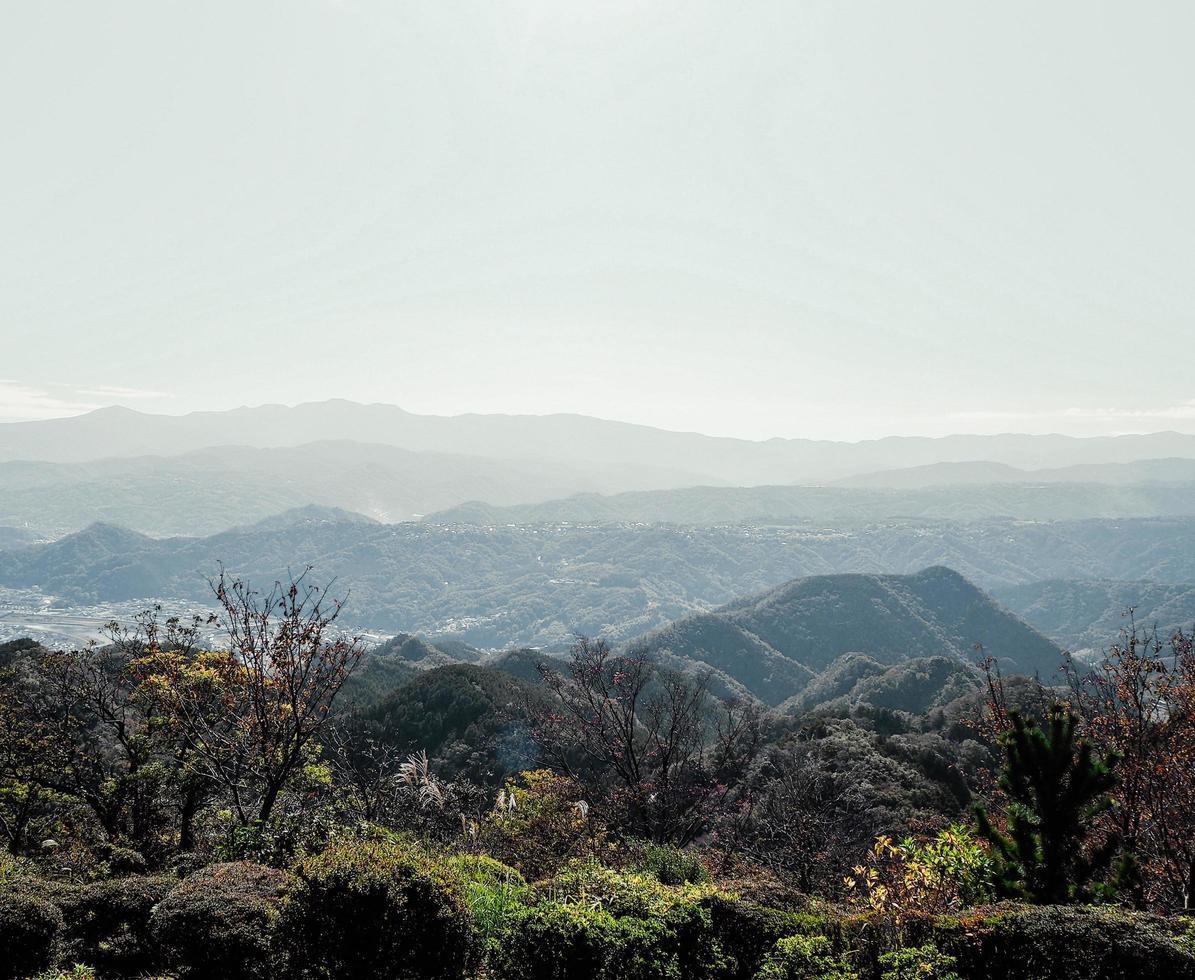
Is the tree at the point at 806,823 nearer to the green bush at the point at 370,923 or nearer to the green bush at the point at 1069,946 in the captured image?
the green bush at the point at 1069,946

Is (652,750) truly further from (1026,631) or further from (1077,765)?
(1026,631)

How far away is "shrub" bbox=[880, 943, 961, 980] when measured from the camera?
7137 millimetres

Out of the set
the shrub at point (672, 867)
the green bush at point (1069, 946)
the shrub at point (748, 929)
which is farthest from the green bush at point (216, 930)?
the green bush at point (1069, 946)

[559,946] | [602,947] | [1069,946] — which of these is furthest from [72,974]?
[1069,946]

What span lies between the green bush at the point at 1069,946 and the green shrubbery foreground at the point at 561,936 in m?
0.01

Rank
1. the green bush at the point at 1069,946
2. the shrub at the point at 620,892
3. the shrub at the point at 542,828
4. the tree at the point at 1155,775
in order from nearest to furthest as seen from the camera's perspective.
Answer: the green bush at the point at 1069,946, the shrub at the point at 620,892, the tree at the point at 1155,775, the shrub at the point at 542,828

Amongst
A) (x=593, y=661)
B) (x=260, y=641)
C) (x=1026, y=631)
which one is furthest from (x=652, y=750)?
(x=1026, y=631)

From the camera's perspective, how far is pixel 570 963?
771cm

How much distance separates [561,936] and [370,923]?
2.09 meters

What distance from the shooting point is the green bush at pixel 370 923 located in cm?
748

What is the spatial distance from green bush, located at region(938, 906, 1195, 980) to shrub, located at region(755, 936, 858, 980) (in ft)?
3.85

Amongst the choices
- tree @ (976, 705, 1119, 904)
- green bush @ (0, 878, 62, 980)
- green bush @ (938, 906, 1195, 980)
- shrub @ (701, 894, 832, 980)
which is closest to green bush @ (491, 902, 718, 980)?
shrub @ (701, 894, 832, 980)

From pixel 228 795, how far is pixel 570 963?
1660cm

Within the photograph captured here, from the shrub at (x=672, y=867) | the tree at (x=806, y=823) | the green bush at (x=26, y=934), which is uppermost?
the green bush at (x=26, y=934)
